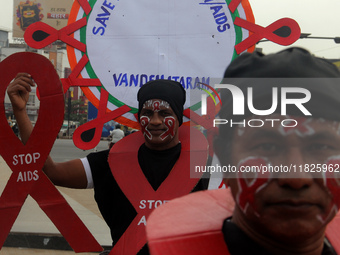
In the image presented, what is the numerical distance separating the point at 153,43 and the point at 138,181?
3.81ft

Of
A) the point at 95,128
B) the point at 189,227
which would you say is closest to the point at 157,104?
the point at 95,128

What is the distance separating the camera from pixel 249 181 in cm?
119

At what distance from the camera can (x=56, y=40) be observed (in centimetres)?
356

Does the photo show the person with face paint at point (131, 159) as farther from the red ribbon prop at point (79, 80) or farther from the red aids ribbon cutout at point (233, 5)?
the red aids ribbon cutout at point (233, 5)

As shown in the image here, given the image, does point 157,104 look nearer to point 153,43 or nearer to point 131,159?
point 131,159

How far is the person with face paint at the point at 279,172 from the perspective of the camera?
1.10 m

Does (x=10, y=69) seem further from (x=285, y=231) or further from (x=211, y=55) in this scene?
(x=285, y=231)

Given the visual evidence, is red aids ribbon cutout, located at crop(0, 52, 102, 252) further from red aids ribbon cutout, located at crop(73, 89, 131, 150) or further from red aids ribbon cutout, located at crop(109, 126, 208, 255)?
red aids ribbon cutout, located at crop(73, 89, 131, 150)

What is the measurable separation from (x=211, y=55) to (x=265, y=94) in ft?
7.78

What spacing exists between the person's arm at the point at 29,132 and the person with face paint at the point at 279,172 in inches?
64.2

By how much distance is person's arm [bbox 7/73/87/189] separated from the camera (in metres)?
2.75

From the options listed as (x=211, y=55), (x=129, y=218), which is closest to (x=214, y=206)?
(x=129, y=218)

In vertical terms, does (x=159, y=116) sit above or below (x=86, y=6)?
below

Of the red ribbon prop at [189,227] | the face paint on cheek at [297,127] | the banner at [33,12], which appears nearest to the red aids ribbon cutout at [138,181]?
the red ribbon prop at [189,227]
